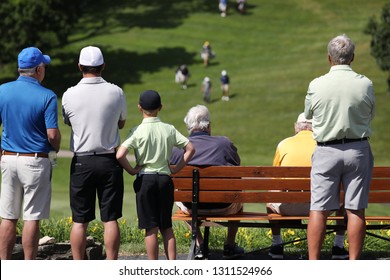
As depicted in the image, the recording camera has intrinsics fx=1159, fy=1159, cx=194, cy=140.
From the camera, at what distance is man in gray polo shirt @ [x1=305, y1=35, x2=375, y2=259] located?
30.2ft

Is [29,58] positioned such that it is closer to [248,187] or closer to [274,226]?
[248,187]

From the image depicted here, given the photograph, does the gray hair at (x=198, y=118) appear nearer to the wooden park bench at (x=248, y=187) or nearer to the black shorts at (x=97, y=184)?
the wooden park bench at (x=248, y=187)

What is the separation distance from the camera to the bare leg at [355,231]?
9.27m

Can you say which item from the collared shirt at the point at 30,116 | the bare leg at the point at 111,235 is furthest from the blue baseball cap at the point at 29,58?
the bare leg at the point at 111,235

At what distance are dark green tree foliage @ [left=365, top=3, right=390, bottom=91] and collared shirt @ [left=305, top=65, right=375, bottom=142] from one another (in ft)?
128

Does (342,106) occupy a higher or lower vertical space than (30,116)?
higher

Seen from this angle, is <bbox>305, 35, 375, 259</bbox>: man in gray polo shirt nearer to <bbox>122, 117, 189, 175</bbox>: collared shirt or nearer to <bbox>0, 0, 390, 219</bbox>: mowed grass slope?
<bbox>122, 117, 189, 175</bbox>: collared shirt

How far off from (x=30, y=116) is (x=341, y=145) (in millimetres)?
2492

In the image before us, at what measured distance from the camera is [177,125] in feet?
146

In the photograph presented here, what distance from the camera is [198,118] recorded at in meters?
10.6

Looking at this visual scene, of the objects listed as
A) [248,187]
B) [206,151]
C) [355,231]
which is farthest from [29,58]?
[355,231]

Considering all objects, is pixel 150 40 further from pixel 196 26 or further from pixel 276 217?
pixel 276 217

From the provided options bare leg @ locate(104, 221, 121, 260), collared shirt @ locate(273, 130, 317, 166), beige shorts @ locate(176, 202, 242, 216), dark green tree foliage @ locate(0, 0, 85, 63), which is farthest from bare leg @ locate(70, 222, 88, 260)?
dark green tree foliage @ locate(0, 0, 85, 63)
